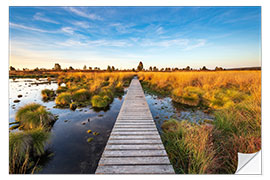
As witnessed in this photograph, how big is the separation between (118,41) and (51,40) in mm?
3756

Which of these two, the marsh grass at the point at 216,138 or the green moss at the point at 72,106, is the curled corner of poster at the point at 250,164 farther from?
the green moss at the point at 72,106

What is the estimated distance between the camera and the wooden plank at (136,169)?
1.42m

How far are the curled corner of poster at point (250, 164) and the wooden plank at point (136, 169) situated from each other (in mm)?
1227

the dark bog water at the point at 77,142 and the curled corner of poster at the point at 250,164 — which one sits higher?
the curled corner of poster at the point at 250,164

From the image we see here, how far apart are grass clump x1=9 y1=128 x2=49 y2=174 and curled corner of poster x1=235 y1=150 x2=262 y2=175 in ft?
12.5

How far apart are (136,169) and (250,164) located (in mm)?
1972

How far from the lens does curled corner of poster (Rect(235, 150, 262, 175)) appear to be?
5.21 feet

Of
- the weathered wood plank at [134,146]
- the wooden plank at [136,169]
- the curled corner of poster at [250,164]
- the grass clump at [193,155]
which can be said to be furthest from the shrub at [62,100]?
the curled corner of poster at [250,164]

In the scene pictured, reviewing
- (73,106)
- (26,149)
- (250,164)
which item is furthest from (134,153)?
(73,106)

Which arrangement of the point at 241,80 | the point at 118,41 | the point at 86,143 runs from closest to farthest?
the point at 86,143 → the point at 118,41 → the point at 241,80

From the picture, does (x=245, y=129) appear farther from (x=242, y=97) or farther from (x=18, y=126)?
(x=18, y=126)

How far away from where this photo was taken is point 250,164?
5.49ft
